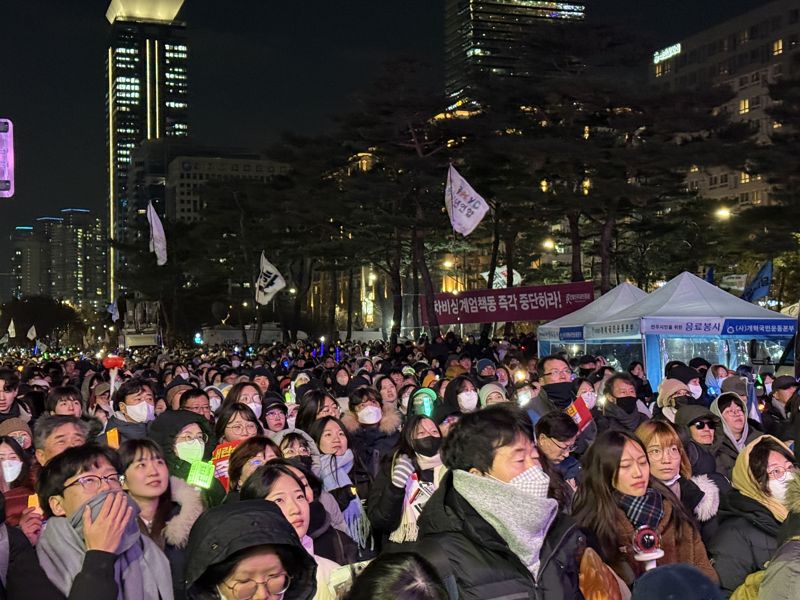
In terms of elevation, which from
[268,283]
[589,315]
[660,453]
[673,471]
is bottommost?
[673,471]

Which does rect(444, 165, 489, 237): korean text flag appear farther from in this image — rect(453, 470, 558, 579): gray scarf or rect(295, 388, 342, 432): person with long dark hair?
rect(453, 470, 558, 579): gray scarf

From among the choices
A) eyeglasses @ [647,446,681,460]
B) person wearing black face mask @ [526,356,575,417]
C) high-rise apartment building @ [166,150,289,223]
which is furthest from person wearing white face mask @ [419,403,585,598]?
high-rise apartment building @ [166,150,289,223]

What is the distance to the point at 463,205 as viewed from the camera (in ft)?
102

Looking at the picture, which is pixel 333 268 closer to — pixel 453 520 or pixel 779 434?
pixel 779 434

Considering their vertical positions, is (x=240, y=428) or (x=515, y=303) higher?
(x=515, y=303)

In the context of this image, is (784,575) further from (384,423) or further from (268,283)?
(268,283)

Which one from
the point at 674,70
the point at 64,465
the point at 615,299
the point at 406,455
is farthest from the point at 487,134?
the point at 674,70

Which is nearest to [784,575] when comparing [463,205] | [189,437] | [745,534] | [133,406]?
[745,534]

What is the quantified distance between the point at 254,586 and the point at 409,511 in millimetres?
2971

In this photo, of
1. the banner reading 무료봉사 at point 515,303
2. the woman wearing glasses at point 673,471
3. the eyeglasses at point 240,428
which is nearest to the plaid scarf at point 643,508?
the woman wearing glasses at point 673,471

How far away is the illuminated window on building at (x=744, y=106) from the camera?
92.2 m

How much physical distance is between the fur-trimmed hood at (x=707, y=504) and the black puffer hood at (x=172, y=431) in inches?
121

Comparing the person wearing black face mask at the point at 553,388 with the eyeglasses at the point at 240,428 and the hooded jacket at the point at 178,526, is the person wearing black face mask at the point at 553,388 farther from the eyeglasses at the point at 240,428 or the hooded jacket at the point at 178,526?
the hooded jacket at the point at 178,526

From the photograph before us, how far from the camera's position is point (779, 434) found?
9797mm
